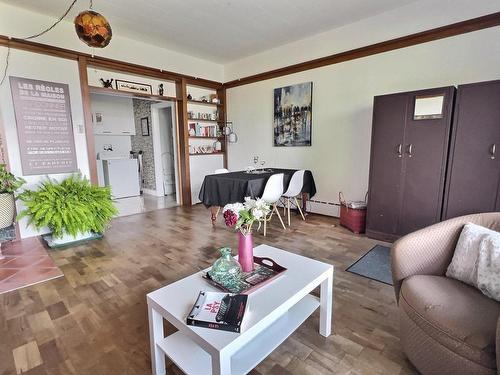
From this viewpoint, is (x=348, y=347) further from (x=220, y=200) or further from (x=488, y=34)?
(x=488, y=34)

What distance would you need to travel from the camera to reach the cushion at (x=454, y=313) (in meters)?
1.01

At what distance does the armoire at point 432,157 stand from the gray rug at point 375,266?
49 centimetres

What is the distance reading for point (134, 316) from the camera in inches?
71.8

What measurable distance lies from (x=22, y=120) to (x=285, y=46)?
4.00 metres

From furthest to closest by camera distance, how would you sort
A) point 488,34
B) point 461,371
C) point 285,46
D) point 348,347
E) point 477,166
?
point 285,46 < point 488,34 < point 477,166 < point 348,347 < point 461,371

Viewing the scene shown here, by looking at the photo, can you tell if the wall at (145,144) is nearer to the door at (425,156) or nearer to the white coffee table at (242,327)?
the door at (425,156)

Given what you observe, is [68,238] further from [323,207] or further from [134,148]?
[134,148]

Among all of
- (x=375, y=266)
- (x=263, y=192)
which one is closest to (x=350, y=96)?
(x=263, y=192)

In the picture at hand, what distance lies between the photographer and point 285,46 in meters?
4.53

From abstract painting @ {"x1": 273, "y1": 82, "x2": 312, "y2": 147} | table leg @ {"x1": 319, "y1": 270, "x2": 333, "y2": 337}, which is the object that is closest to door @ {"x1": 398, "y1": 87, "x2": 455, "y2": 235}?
abstract painting @ {"x1": 273, "y1": 82, "x2": 312, "y2": 147}

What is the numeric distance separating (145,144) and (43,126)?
128 inches

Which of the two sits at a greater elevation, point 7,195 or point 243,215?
point 243,215

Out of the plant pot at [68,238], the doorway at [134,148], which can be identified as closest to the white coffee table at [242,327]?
the plant pot at [68,238]

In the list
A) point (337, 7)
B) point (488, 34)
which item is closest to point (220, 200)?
point (337, 7)
